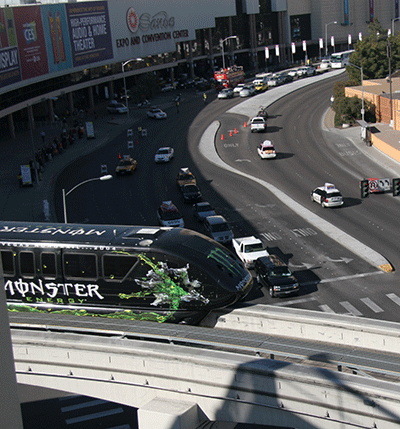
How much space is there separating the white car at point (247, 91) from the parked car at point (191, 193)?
178ft

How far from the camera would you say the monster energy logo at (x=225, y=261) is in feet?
77.4

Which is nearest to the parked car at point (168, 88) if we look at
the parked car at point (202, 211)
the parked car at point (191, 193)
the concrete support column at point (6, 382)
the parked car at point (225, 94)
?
the parked car at point (225, 94)

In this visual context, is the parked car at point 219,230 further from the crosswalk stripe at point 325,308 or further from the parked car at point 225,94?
the parked car at point 225,94

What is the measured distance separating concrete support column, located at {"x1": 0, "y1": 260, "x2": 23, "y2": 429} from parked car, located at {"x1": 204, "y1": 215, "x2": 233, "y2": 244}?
1334 inches

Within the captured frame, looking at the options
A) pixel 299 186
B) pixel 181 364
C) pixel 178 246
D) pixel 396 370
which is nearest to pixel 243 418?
pixel 181 364

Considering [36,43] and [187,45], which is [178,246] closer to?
[36,43]

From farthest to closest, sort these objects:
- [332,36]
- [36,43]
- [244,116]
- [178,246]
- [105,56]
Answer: [332,36]
[105,56]
[244,116]
[36,43]
[178,246]

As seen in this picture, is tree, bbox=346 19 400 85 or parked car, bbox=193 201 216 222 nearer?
parked car, bbox=193 201 216 222

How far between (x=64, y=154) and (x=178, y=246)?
5710 centimetres

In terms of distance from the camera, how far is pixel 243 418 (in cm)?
1698

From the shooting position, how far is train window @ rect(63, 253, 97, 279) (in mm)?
23406

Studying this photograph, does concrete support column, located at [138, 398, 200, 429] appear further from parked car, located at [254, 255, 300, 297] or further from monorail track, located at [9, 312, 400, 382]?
parked car, located at [254, 255, 300, 297]

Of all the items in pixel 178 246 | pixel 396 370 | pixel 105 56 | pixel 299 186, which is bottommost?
pixel 299 186

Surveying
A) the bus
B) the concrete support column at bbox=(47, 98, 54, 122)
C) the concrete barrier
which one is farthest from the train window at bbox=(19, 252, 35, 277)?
the bus
